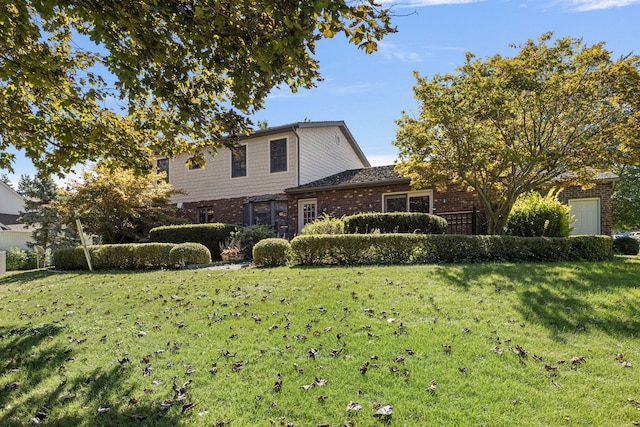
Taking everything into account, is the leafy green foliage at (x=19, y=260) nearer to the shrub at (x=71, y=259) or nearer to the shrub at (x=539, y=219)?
the shrub at (x=71, y=259)

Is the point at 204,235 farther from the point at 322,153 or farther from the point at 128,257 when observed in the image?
the point at 322,153

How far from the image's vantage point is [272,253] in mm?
9594

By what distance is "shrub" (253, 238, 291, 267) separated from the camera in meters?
9.59

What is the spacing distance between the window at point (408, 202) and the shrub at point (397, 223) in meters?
3.53

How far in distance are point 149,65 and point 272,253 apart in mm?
5877

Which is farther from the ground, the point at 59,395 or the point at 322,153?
the point at 322,153

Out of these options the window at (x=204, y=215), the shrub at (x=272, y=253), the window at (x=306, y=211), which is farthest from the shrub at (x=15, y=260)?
the shrub at (x=272, y=253)

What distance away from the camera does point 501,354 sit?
373 centimetres

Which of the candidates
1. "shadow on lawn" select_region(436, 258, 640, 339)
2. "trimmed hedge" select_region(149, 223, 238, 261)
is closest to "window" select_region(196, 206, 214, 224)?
Result: "trimmed hedge" select_region(149, 223, 238, 261)

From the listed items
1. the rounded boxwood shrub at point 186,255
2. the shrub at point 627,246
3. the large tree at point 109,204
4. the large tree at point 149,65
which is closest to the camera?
the large tree at point 149,65

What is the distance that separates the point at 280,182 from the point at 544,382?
1428 centimetres

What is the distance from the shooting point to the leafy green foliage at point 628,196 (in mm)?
24781

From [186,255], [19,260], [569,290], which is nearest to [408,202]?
[186,255]

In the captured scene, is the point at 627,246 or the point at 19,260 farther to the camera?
the point at 19,260
